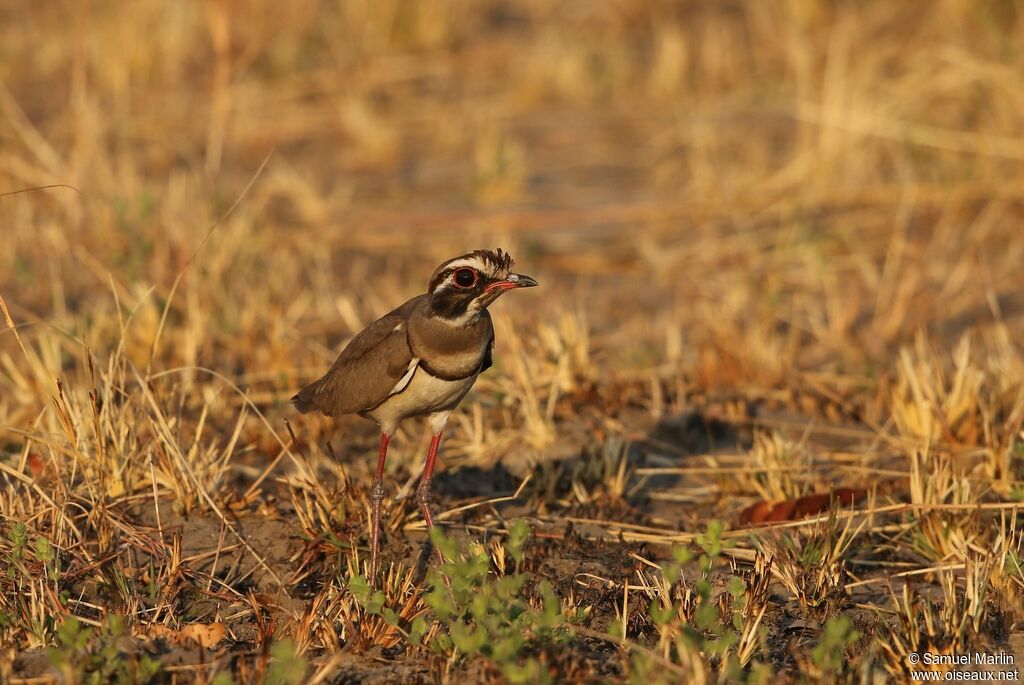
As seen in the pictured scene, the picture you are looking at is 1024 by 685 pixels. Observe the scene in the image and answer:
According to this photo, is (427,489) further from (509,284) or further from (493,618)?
(493,618)

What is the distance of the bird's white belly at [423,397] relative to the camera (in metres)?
4.61

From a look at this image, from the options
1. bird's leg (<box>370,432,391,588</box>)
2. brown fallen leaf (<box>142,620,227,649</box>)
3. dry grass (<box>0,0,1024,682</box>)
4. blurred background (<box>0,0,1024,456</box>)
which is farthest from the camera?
blurred background (<box>0,0,1024,456</box>)

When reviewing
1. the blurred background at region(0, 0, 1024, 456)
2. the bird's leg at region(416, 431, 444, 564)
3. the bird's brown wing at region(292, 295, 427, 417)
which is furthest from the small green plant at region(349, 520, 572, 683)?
the blurred background at region(0, 0, 1024, 456)

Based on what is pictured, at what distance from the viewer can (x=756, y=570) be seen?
4.48m

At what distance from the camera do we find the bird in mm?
4555

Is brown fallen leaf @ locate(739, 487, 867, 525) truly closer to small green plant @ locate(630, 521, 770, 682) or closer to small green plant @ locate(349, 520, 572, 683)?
small green plant @ locate(630, 521, 770, 682)

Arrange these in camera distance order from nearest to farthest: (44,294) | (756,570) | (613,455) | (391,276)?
(756,570)
(613,455)
(44,294)
(391,276)

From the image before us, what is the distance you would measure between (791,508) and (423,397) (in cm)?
162

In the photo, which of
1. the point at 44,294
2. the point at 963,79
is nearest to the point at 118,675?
the point at 44,294

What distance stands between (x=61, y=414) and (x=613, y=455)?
2.27 m

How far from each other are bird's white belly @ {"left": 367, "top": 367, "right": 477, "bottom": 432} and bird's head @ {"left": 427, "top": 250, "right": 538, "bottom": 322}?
232 mm

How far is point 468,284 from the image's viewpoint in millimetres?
4562

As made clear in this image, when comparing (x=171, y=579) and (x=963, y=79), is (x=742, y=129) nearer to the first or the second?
(x=963, y=79)

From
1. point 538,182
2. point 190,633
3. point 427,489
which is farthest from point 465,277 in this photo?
point 538,182
